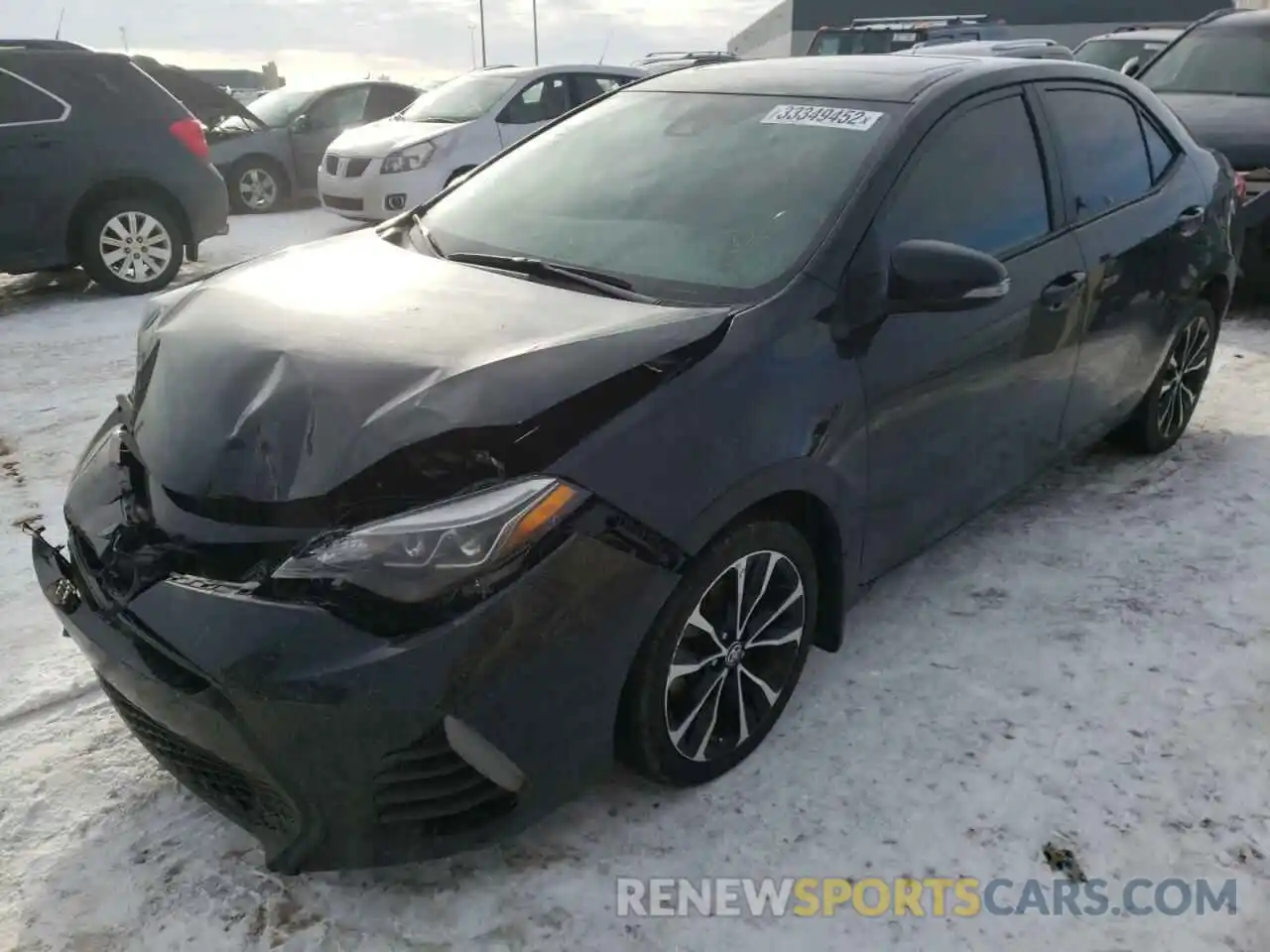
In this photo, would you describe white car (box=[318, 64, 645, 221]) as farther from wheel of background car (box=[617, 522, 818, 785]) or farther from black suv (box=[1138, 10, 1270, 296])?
wheel of background car (box=[617, 522, 818, 785])

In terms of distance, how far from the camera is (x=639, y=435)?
6.68ft

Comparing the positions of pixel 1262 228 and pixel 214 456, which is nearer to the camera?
pixel 214 456

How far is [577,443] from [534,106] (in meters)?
8.71

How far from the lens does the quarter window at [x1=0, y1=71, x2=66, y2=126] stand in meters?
6.75

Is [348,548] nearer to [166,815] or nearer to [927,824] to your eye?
[166,815]

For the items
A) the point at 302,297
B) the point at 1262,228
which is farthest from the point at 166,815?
the point at 1262,228

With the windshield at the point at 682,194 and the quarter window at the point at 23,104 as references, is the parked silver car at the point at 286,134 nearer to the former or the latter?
the quarter window at the point at 23,104

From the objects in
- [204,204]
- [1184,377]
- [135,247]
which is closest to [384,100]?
[204,204]

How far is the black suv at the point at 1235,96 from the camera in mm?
6340

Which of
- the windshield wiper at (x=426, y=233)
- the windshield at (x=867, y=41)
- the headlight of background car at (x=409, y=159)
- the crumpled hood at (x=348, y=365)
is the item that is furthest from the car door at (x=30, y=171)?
the windshield at (x=867, y=41)

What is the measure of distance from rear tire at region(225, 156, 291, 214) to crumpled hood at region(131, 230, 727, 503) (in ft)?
32.8

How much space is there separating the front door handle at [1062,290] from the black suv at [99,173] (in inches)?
252

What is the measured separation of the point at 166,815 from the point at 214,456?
93 cm

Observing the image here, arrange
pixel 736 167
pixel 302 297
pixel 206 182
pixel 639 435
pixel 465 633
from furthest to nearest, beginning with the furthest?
1. pixel 206 182
2. pixel 736 167
3. pixel 302 297
4. pixel 639 435
5. pixel 465 633
